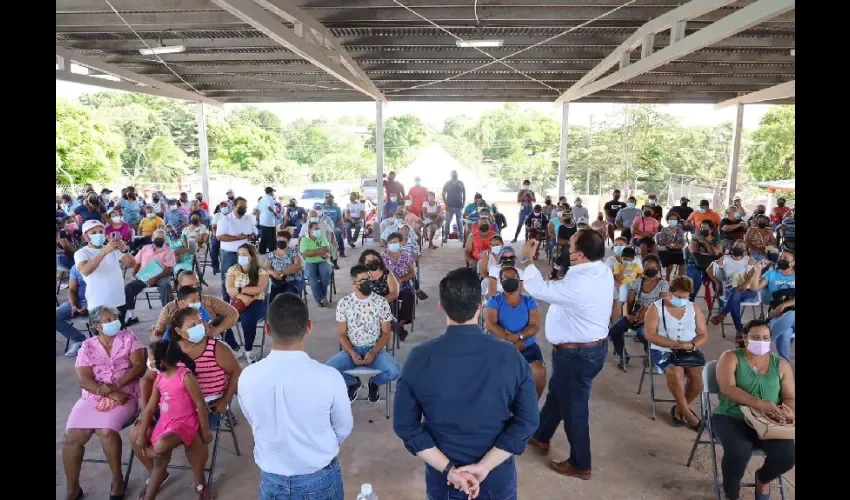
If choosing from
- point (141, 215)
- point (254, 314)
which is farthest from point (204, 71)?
point (254, 314)

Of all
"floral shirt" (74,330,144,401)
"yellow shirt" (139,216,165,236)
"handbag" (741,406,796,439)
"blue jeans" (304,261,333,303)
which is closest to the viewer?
"handbag" (741,406,796,439)

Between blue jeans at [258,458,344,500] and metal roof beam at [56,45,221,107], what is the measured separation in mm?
8858

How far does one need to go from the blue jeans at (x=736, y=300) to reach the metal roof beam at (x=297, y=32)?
221 inches

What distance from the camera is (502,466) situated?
2158 millimetres

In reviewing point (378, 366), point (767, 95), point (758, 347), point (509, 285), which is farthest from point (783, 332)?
point (767, 95)

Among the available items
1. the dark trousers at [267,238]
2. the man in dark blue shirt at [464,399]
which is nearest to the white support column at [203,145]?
the dark trousers at [267,238]

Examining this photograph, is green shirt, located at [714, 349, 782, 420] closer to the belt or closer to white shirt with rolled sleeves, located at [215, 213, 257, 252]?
the belt

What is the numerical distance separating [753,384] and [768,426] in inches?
12.9

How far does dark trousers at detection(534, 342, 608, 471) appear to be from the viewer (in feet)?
11.0

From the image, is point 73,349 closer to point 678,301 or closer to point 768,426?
point 678,301

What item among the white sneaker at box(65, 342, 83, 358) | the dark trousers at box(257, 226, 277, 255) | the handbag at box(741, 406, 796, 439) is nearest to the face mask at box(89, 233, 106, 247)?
the white sneaker at box(65, 342, 83, 358)

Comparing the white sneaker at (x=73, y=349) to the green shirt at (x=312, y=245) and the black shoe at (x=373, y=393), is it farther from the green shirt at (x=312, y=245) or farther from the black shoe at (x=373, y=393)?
the black shoe at (x=373, y=393)
